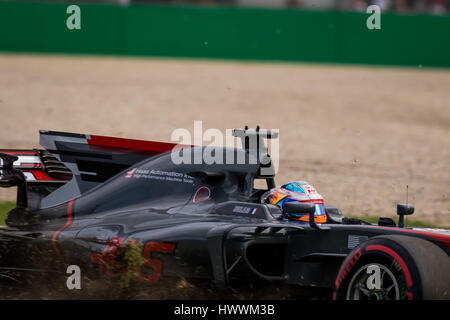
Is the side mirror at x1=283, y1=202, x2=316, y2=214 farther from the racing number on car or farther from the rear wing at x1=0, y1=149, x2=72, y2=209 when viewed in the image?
the rear wing at x1=0, y1=149, x2=72, y2=209

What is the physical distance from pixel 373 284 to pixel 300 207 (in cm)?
66

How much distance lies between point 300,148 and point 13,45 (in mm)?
13679

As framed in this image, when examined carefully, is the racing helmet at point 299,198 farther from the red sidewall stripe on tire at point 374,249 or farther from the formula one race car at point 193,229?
the red sidewall stripe on tire at point 374,249

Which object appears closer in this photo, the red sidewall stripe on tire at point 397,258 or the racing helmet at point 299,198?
the red sidewall stripe on tire at point 397,258

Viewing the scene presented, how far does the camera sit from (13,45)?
23.5 meters

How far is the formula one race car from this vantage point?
4.20 m

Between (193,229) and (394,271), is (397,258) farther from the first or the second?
(193,229)

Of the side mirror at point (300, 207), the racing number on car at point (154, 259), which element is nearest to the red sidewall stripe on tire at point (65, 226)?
the racing number on car at point (154, 259)

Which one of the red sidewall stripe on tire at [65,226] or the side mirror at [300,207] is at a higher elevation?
the side mirror at [300,207]

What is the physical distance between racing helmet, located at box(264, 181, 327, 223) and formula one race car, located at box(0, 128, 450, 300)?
0.4 inches

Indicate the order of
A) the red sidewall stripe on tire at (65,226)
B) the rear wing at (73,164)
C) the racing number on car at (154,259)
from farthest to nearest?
the rear wing at (73,164) < the red sidewall stripe on tire at (65,226) < the racing number on car at (154,259)

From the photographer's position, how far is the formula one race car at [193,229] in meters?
4.20

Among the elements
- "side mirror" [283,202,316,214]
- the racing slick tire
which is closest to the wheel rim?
the racing slick tire
